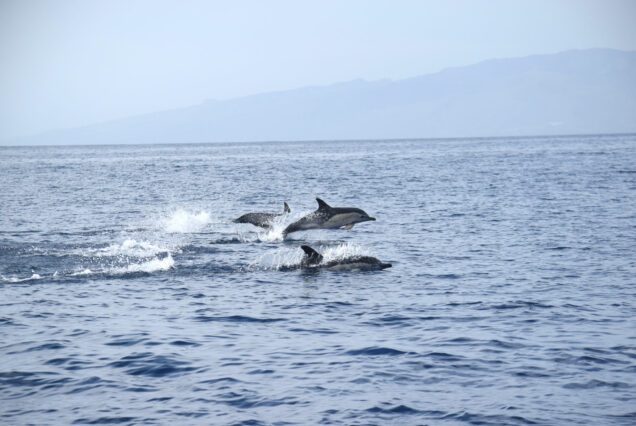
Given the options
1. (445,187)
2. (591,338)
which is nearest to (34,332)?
(591,338)

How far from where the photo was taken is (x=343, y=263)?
2119 centimetres

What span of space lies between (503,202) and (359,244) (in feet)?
64.3

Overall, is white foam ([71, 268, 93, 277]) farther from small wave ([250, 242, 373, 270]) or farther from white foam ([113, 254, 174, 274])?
small wave ([250, 242, 373, 270])

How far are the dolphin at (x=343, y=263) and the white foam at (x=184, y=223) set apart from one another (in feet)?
33.9

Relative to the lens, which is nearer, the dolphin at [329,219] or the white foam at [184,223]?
the dolphin at [329,219]

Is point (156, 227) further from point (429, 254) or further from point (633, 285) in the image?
→ point (633, 285)

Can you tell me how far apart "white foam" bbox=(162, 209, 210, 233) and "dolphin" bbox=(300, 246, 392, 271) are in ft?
33.9

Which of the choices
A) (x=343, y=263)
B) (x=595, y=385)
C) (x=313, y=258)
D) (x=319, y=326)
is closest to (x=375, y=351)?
(x=319, y=326)

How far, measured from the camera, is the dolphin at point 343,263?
21109 mm

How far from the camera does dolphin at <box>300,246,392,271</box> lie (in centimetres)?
2111

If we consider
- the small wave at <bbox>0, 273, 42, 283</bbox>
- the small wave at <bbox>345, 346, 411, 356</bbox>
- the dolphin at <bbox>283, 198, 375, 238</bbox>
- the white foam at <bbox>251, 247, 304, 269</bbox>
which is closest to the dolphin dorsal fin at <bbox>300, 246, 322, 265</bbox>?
the white foam at <bbox>251, 247, 304, 269</bbox>

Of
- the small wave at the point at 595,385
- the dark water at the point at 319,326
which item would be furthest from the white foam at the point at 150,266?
the small wave at the point at 595,385

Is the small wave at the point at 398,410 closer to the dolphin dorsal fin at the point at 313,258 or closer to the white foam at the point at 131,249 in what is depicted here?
the dolphin dorsal fin at the point at 313,258

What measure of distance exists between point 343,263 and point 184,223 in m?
13.1
